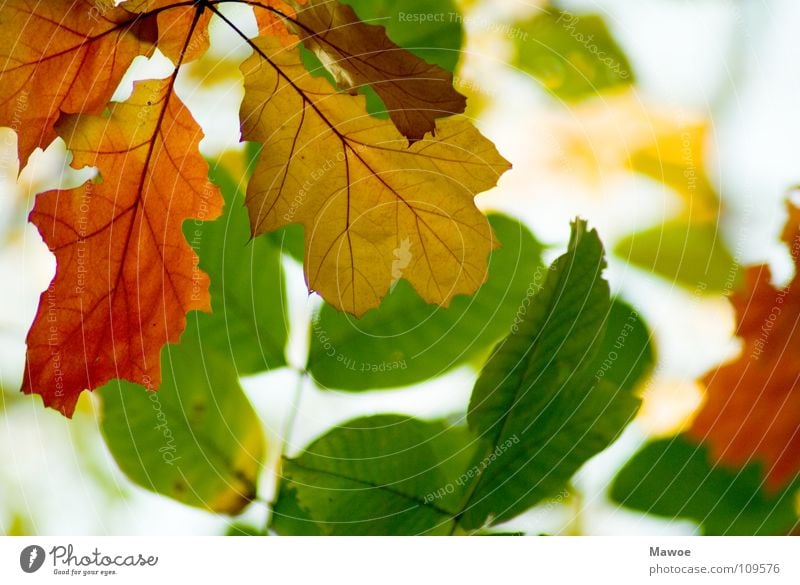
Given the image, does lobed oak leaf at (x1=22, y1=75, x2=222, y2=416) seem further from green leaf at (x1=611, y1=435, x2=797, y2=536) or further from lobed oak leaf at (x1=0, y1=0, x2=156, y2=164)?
green leaf at (x1=611, y1=435, x2=797, y2=536)

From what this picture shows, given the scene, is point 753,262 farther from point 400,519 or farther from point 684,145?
point 400,519

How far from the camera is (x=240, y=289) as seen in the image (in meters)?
0.39

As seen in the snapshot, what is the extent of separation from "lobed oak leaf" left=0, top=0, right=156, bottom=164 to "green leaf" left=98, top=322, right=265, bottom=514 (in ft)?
0.45

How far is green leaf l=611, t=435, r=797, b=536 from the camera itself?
40 cm

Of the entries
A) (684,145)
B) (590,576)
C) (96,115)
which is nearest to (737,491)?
(590,576)

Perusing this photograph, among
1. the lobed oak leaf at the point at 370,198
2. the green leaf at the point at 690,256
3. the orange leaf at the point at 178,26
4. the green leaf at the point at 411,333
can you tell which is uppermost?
the orange leaf at the point at 178,26

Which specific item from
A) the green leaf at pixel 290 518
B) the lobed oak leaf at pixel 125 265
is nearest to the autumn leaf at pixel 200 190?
the lobed oak leaf at pixel 125 265

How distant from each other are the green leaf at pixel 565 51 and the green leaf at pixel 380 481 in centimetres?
21

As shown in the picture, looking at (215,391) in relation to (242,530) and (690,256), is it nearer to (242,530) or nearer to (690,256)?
(242,530)

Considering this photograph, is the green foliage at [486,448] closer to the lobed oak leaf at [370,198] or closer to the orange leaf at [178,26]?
the lobed oak leaf at [370,198]

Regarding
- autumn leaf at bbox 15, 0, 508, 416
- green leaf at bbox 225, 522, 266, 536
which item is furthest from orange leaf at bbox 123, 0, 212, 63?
green leaf at bbox 225, 522, 266, 536

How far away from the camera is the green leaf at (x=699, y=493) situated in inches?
15.6

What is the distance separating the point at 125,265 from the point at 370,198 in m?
0.15

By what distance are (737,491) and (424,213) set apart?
25cm
